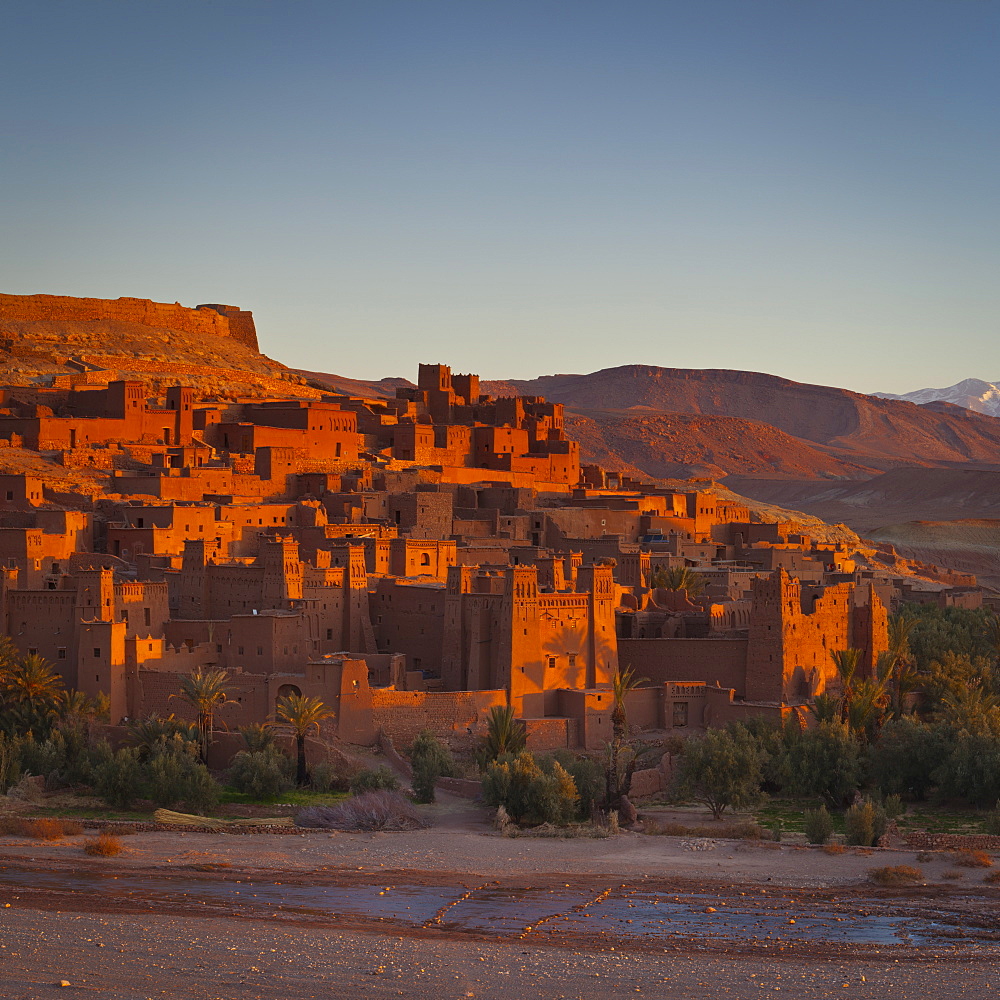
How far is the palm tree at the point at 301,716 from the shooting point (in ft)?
97.7

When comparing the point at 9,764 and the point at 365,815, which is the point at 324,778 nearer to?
the point at 365,815

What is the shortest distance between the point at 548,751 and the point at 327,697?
4.26 m

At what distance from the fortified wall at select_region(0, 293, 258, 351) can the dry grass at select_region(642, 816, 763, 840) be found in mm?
43183

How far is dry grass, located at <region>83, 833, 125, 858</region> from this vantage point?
86.2 ft

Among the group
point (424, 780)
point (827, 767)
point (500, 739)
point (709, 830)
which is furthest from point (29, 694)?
point (827, 767)

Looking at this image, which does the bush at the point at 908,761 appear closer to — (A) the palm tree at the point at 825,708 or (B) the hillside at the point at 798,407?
(A) the palm tree at the point at 825,708

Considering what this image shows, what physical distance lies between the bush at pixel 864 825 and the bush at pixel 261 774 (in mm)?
9816

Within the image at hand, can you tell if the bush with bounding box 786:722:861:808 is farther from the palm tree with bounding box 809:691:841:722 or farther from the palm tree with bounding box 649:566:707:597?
the palm tree with bounding box 649:566:707:597

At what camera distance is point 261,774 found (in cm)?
2948

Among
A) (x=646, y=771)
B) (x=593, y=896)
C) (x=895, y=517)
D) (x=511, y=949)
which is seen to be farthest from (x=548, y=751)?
(x=895, y=517)

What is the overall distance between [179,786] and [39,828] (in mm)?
2657

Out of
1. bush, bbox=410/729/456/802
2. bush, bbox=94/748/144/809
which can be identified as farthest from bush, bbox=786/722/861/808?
bush, bbox=94/748/144/809

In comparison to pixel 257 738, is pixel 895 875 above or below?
below

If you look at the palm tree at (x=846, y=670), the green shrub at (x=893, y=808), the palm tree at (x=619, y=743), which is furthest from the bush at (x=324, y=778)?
the palm tree at (x=846, y=670)
